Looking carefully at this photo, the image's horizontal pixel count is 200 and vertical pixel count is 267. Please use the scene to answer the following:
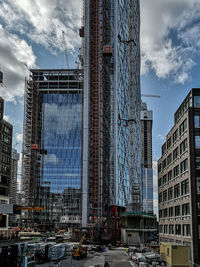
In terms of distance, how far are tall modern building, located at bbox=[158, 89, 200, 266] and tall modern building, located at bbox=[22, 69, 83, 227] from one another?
103343 mm

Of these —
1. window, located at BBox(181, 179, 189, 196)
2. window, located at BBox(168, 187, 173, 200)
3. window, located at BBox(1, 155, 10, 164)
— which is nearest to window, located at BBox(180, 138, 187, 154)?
window, located at BBox(181, 179, 189, 196)

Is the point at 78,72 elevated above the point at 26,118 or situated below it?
above

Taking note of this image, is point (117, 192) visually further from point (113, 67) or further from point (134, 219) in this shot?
point (113, 67)

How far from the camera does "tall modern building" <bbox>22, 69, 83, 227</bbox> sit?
176 metres

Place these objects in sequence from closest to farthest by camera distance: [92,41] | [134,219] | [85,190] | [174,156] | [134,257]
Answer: [134,257]
[174,156]
[134,219]
[85,190]
[92,41]

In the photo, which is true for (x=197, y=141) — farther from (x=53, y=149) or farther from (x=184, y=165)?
(x=53, y=149)

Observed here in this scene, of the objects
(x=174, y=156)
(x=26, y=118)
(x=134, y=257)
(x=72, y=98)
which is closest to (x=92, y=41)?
(x=72, y=98)

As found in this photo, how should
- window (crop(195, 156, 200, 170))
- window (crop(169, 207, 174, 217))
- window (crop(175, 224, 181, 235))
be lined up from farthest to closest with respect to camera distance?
window (crop(169, 207, 174, 217))
window (crop(175, 224, 181, 235))
window (crop(195, 156, 200, 170))

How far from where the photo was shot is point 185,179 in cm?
5856

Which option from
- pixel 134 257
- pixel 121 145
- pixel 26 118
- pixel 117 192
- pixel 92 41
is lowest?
pixel 134 257

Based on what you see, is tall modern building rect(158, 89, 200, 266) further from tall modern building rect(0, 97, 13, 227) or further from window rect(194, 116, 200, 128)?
tall modern building rect(0, 97, 13, 227)

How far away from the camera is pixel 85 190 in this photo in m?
168

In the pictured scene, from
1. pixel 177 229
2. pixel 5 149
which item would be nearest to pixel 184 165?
pixel 177 229

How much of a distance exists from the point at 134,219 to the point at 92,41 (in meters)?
99.4
